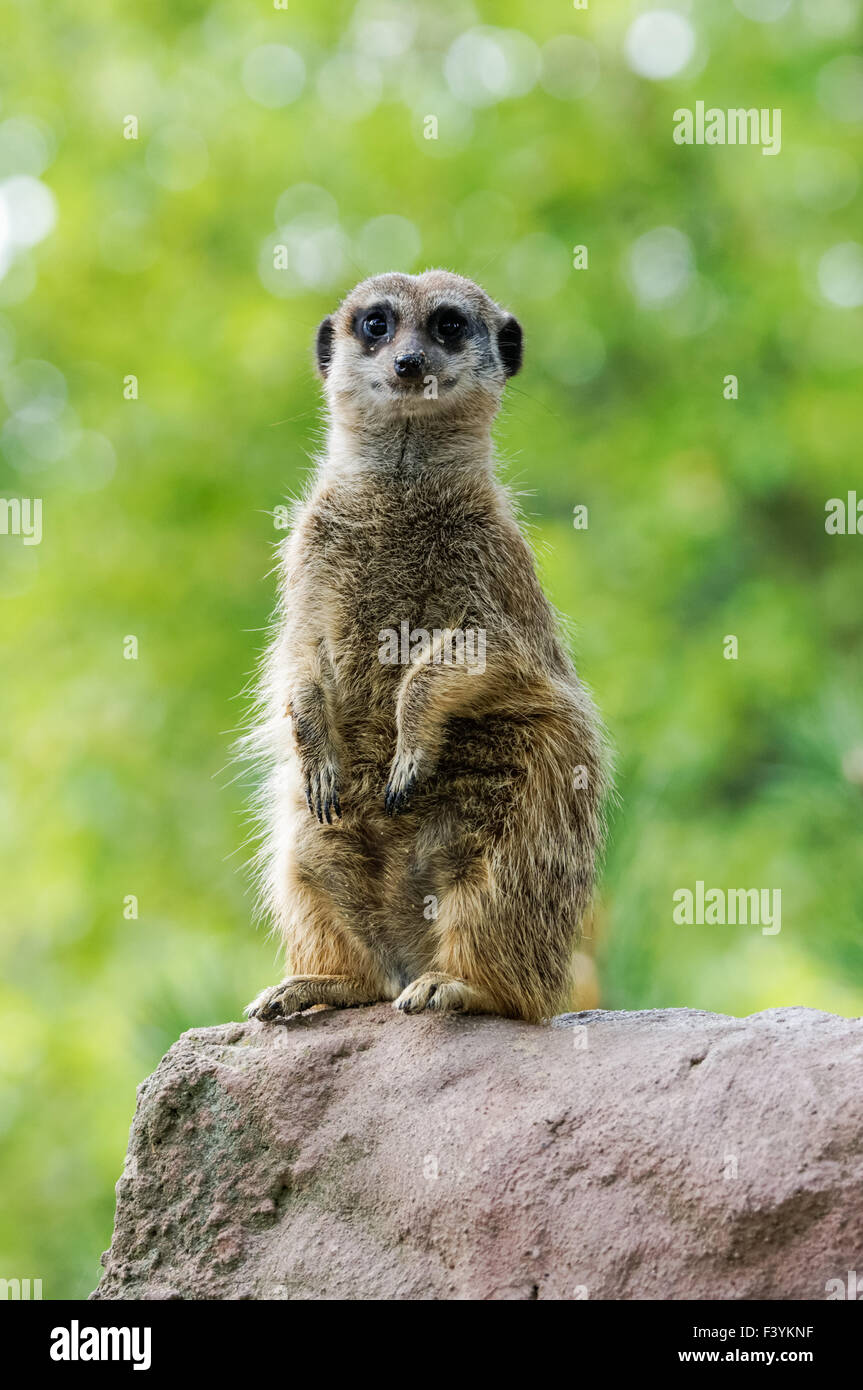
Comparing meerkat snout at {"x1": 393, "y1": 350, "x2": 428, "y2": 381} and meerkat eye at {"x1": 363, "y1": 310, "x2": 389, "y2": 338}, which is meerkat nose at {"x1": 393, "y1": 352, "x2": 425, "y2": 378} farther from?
meerkat eye at {"x1": 363, "y1": 310, "x2": 389, "y2": 338}

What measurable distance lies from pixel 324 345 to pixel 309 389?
4304mm

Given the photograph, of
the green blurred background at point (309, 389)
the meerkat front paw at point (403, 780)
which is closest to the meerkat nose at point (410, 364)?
the meerkat front paw at point (403, 780)

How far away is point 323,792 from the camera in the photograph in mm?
4078

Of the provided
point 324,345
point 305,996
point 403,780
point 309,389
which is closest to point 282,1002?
point 305,996

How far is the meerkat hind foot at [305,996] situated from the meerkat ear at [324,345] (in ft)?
7.32

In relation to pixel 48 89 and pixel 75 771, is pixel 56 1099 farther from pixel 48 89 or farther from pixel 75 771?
pixel 48 89

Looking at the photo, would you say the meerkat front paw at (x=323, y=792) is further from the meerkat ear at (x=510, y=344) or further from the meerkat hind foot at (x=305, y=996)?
the meerkat ear at (x=510, y=344)

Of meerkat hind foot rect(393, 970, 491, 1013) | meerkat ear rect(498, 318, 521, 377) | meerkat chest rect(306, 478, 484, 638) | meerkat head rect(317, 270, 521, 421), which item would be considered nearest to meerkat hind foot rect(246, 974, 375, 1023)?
meerkat hind foot rect(393, 970, 491, 1013)

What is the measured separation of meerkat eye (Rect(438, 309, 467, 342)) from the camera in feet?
15.9

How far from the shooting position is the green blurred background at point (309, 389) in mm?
9438

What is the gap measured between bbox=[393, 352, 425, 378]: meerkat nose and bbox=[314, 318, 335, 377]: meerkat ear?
0.73 metres

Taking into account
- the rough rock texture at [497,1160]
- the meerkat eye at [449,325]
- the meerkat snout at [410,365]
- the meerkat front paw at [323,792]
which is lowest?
the rough rock texture at [497,1160]

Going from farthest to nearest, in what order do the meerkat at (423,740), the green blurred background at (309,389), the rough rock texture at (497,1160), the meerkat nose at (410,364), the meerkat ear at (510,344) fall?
the green blurred background at (309,389), the meerkat ear at (510,344), the meerkat nose at (410,364), the meerkat at (423,740), the rough rock texture at (497,1160)

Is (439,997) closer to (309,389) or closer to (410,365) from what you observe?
(410,365)
